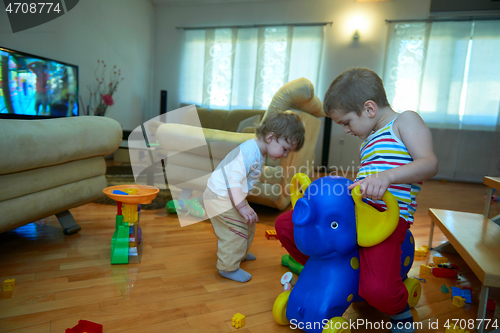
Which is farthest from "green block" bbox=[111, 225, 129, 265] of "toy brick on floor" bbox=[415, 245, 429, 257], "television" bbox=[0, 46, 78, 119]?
"television" bbox=[0, 46, 78, 119]

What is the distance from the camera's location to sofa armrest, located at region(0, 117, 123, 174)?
38.6 inches

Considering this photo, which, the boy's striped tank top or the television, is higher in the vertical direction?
the television

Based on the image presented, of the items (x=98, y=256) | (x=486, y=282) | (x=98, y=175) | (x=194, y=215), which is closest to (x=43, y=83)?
(x=98, y=175)

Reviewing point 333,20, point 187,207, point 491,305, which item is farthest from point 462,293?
point 333,20

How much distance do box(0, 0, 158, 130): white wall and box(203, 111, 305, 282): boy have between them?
9.23ft

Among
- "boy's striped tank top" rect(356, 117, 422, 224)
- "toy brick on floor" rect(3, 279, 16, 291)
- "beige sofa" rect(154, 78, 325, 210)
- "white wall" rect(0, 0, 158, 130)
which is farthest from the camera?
"white wall" rect(0, 0, 158, 130)

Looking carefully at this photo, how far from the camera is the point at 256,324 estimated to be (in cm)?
87

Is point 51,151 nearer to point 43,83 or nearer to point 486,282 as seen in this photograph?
point 486,282

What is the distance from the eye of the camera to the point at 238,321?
33.3 inches

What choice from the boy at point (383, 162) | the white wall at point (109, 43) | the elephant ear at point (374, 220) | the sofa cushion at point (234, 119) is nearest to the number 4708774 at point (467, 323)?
the boy at point (383, 162)

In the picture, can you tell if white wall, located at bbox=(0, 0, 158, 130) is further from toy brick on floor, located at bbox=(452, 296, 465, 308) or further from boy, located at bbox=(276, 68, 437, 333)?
toy brick on floor, located at bbox=(452, 296, 465, 308)

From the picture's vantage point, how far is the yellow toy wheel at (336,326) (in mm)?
735

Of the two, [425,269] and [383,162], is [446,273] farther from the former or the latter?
[383,162]

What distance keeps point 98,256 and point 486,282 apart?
131 cm
